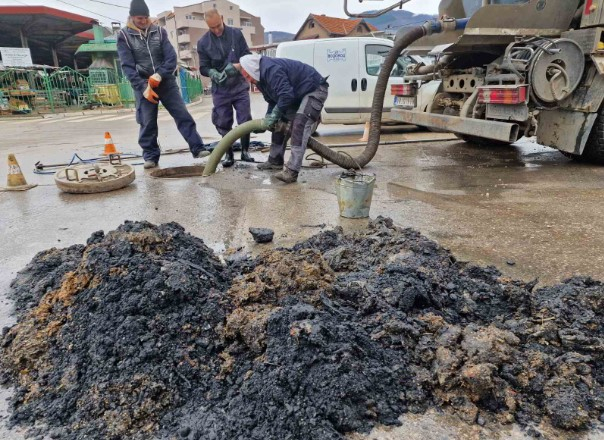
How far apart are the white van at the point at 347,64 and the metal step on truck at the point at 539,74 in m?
2.87

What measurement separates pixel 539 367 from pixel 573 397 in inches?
6.4

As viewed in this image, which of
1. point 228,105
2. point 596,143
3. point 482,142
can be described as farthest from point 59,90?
Result: point 596,143

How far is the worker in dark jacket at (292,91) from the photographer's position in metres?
4.79

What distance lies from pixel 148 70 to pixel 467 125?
174 inches

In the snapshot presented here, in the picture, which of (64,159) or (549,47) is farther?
(64,159)

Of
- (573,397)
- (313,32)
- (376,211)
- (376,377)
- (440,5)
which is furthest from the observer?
(313,32)

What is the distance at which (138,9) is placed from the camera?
591 cm

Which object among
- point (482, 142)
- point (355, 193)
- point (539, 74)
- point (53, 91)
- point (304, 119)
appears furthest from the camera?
point (53, 91)

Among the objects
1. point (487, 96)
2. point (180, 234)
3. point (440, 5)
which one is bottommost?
point (180, 234)

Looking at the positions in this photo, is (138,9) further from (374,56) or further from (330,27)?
(330,27)

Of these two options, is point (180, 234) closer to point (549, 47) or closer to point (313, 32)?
point (549, 47)

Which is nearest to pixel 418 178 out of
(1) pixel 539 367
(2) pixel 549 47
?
(2) pixel 549 47

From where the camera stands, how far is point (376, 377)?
184 centimetres

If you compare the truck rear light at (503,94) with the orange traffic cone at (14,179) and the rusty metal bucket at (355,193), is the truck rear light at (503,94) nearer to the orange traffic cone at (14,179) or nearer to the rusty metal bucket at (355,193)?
the rusty metal bucket at (355,193)
